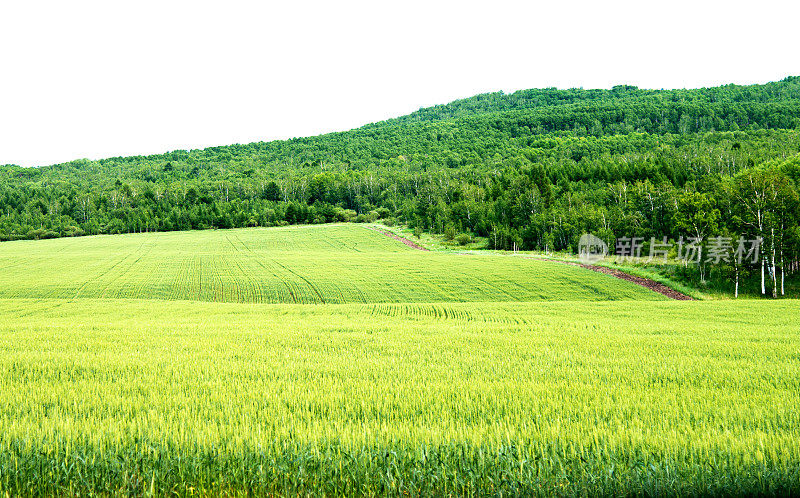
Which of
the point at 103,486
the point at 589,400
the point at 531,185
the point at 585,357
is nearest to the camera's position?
the point at 103,486

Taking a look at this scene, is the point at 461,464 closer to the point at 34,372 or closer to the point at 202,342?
the point at 34,372

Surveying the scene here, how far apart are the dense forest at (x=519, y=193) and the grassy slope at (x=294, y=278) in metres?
17.0

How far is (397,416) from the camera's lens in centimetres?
679

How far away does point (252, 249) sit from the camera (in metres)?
79.4

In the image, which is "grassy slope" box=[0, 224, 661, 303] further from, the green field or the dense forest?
the green field

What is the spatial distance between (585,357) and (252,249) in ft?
244

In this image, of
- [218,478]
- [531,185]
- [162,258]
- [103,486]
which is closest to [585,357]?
[218,478]

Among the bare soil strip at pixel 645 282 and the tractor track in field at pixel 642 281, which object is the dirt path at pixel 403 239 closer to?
the tractor track in field at pixel 642 281

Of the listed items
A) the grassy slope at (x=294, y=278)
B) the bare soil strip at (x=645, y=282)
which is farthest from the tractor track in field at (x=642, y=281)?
the grassy slope at (x=294, y=278)

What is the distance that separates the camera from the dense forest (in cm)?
5006

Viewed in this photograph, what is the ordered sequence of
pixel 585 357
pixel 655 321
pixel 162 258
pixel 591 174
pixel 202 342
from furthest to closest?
1. pixel 591 174
2. pixel 162 258
3. pixel 655 321
4. pixel 202 342
5. pixel 585 357

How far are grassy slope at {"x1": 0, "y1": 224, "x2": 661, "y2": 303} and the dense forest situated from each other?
16955mm

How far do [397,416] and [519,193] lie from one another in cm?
9499

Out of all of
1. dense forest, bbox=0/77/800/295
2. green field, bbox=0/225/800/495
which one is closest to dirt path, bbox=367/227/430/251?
dense forest, bbox=0/77/800/295
